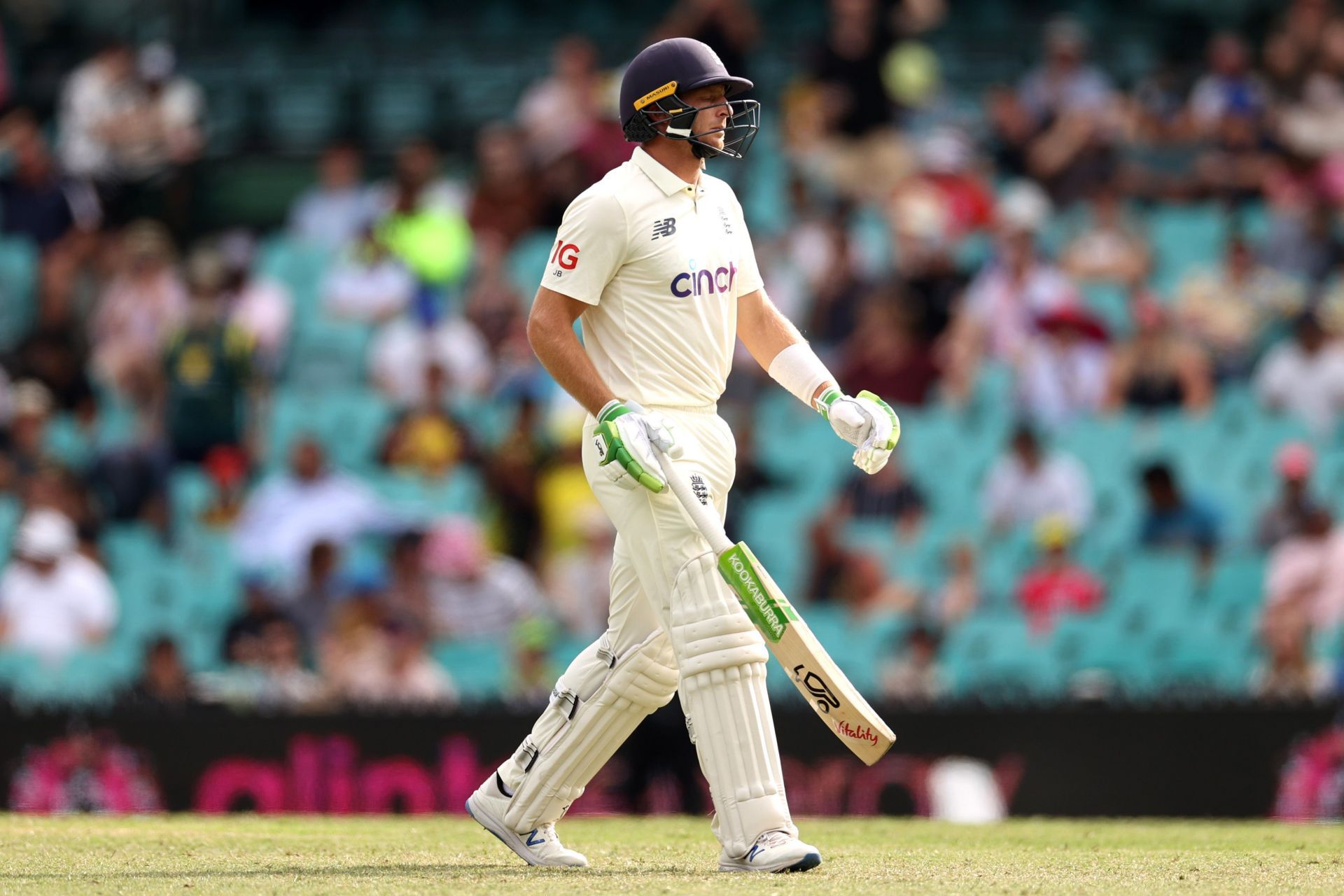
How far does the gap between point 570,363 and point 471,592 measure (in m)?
4.88

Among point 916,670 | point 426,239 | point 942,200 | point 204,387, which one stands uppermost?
point 942,200

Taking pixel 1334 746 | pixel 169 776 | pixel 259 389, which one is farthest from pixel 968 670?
pixel 259 389

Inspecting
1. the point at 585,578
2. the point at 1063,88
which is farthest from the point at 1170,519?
the point at 1063,88

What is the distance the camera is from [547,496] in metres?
9.97

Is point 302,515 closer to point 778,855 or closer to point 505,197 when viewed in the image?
point 505,197

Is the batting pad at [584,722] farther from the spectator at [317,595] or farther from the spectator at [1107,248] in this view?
the spectator at [1107,248]

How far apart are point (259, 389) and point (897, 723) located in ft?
15.0

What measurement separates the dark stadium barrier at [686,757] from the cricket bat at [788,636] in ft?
11.2

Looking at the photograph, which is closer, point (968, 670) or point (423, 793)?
point (423, 793)

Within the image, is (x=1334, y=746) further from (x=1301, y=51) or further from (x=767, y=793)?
(x=1301, y=51)

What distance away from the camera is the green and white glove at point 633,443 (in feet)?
15.5

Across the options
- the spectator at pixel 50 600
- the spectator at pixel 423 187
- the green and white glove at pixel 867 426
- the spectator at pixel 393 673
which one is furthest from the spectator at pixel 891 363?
the green and white glove at pixel 867 426

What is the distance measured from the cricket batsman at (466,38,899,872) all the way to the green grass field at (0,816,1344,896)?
23cm

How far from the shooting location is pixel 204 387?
10.9m
